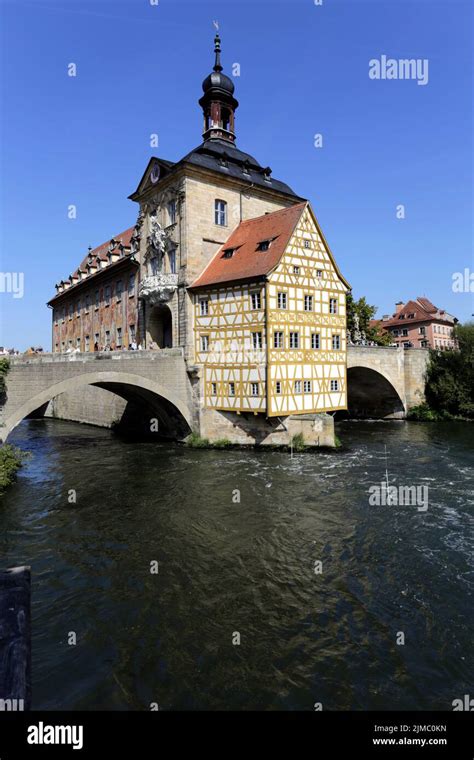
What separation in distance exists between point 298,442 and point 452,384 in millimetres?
16631

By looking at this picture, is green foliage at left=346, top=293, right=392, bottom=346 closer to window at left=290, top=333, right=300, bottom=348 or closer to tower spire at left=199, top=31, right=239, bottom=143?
tower spire at left=199, top=31, right=239, bottom=143

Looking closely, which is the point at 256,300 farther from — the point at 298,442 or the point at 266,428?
the point at 298,442

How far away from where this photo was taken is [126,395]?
25641 millimetres

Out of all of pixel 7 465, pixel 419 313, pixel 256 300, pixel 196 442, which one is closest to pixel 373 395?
pixel 196 442

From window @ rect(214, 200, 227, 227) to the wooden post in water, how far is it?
76.1ft

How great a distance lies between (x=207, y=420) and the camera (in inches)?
872

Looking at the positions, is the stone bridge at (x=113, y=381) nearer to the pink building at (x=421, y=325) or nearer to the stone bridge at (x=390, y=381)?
the stone bridge at (x=390, y=381)

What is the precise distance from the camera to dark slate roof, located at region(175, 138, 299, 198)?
23777 mm

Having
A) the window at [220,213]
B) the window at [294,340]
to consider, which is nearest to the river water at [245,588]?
the window at [294,340]

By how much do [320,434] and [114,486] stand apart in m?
9.32

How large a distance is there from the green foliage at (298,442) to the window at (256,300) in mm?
5868

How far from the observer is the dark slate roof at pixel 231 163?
23777 millimetres
